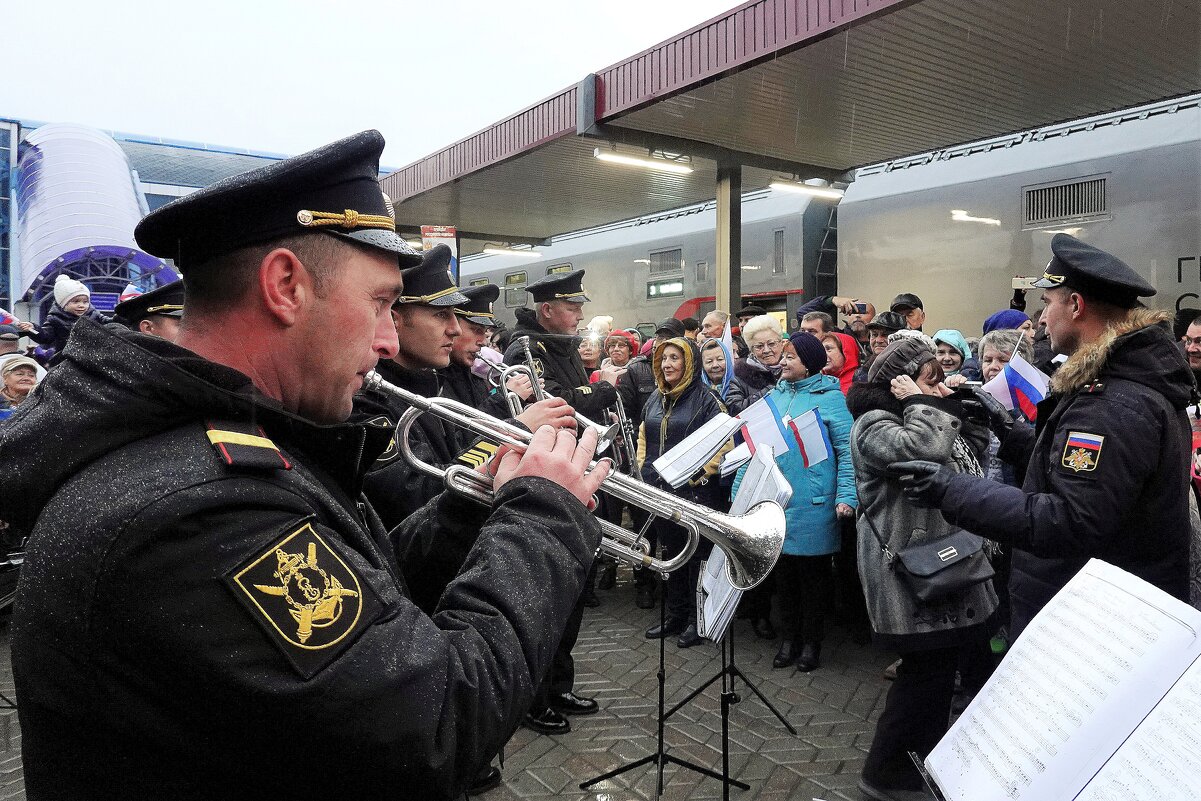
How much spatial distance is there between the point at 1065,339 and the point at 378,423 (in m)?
2.76

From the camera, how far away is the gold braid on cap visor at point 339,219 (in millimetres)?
1202

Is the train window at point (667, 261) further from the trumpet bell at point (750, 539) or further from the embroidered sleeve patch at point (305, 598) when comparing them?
the embroidered sleeve patch at point (305, 598)

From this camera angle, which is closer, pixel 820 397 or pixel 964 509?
pixel 964 509

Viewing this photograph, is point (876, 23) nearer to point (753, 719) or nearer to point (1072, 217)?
point (1072, 217)

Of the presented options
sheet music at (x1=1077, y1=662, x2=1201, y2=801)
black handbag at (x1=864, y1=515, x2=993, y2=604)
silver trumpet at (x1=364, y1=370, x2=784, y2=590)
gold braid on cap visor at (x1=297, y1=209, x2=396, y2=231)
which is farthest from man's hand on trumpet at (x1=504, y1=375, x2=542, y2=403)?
sheet music at (x1=1077, y1=662, x2=1201, y2=801)

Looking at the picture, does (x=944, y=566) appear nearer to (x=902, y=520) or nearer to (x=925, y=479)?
(x=902, y=520)

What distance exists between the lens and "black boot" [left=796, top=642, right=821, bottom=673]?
5168 millimetres

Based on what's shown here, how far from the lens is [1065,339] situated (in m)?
2.96

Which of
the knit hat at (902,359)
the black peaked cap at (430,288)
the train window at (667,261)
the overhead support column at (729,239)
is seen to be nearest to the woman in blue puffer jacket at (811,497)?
the knit hat at (902,359)

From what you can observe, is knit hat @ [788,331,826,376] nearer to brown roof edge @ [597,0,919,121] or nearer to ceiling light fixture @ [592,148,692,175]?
brown roof edge @ [597,0,919,121]

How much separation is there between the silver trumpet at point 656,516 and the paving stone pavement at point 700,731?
6.01 feet

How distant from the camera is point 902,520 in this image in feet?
11.5

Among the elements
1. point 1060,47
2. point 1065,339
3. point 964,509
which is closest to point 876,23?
point 1060,47

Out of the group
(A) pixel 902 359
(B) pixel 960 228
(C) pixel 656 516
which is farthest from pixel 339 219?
(B) pixel 960 228
